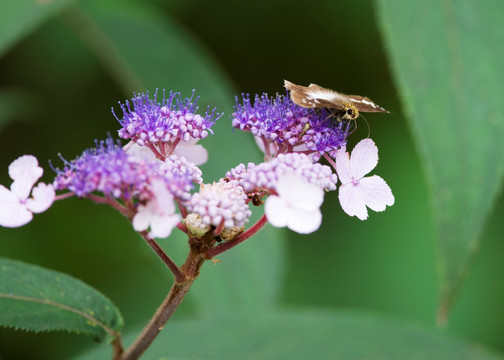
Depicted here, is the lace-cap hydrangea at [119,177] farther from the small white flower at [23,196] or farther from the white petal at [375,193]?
the white petal at [375,193]

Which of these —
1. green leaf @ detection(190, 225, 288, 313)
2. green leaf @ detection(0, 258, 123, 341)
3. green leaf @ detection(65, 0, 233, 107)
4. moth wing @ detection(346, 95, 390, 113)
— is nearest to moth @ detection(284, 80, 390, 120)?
moth wing @ detection(346, 95, 390, 113)

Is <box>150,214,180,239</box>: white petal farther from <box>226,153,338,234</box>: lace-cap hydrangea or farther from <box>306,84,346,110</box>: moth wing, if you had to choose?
<box>306,84,346,110</box>: moth wing

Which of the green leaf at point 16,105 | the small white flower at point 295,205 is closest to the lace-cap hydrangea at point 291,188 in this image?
the small white flower at point 295,205

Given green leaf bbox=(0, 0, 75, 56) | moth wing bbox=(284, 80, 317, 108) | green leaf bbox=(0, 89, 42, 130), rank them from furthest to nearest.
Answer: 1. green leaf bbox=(0, 89, 42, 130)
2. green leaf bbox=(0, 0, 75, 56)
3. moth wing bbox=(284, 80, 317, 108)

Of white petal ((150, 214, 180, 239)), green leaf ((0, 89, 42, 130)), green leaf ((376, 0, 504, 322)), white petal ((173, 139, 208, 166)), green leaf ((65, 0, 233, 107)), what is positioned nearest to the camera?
white petal ((150, 214, 180, 239))

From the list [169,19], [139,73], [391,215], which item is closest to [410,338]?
[391,215]

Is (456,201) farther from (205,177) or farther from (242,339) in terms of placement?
(205,177)
